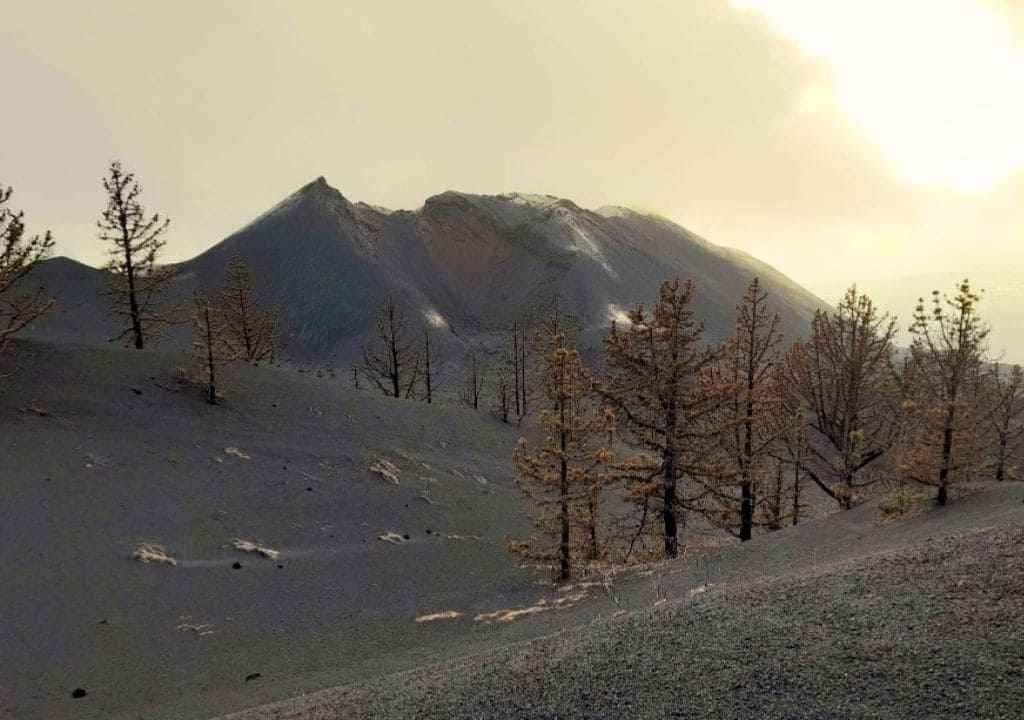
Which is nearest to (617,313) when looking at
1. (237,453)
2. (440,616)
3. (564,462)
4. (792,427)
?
(792,427)

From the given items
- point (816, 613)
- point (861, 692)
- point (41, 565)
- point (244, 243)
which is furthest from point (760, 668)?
point (244, 243)

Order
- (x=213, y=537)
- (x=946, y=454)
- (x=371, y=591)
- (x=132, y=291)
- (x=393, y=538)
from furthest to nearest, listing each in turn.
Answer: (x=132, y=291), (x=393, y=538), (x=213, y=537), (x=371, y=591), (x=946, y=454)

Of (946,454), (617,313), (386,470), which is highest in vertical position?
(617,313)

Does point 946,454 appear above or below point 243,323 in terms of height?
below

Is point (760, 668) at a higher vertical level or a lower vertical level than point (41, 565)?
higher

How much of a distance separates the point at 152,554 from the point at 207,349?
15.7m

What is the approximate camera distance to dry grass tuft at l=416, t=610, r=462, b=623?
1814 cm

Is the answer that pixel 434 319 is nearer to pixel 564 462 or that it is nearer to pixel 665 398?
pixel 665 398

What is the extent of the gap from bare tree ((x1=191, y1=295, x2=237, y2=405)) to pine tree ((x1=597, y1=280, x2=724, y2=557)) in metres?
21.4

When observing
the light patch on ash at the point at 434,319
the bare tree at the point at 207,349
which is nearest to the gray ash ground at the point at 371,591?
the bare tree at the point at 207,349

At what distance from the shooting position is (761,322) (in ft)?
90.4

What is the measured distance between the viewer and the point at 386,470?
31844 mm

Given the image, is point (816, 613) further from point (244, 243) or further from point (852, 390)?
point (244, 243)

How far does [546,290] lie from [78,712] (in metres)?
115
